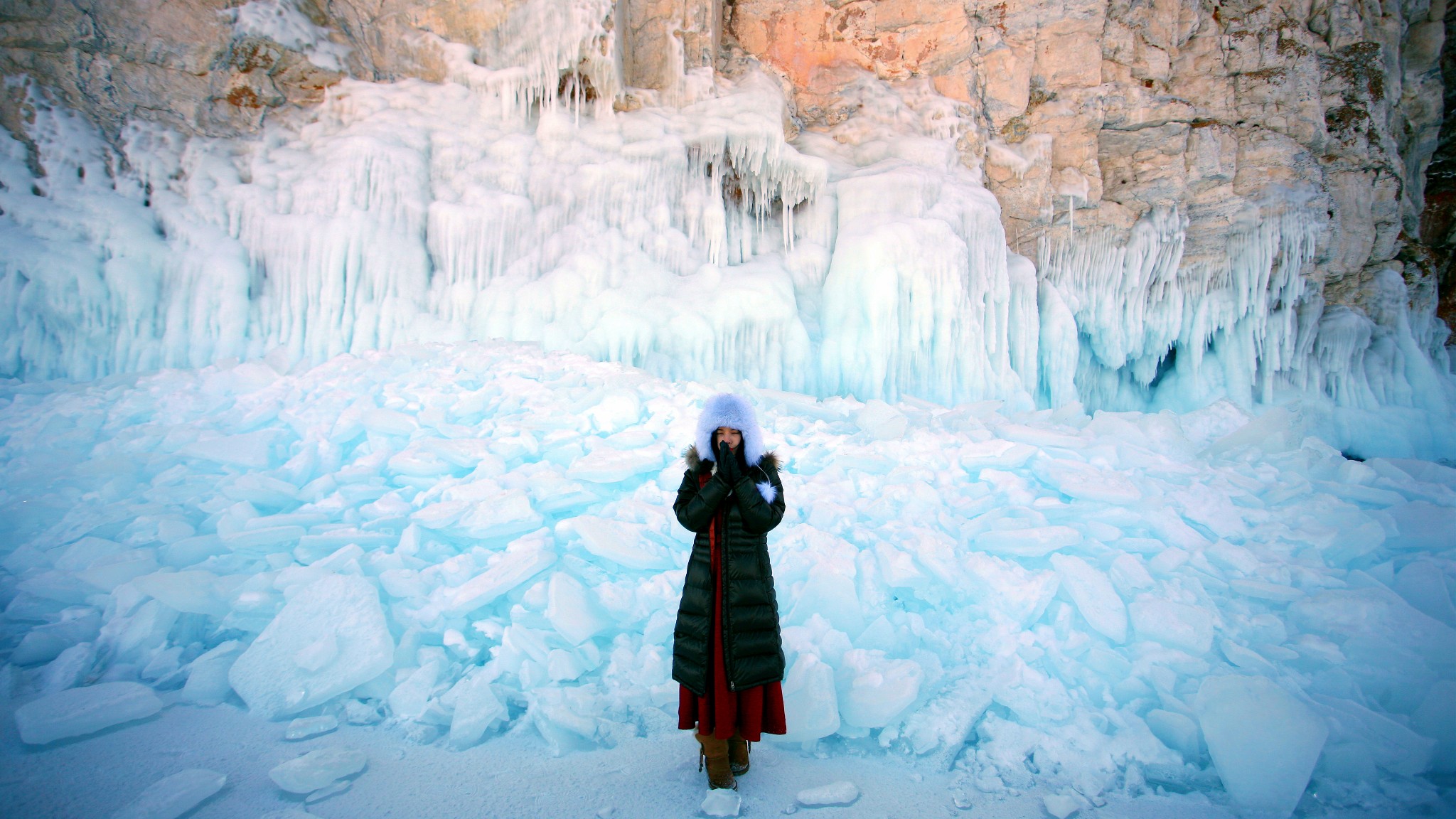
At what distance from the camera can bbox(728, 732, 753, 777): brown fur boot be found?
239 cm

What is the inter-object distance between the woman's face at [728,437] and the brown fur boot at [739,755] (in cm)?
101

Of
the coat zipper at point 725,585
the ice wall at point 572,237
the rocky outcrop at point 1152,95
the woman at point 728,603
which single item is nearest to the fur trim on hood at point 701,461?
the woman at point 728,603

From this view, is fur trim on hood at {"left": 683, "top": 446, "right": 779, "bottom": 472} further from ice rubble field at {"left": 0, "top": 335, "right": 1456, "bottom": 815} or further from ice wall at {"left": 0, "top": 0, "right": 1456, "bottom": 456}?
ice wall at {"left": 0, "top": 0, "right": 1456, "bottom": 456}

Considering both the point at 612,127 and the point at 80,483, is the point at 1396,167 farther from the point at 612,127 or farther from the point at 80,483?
the point at 80,483

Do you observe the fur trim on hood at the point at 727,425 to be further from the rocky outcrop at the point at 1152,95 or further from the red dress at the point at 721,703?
the rocky outcrop at the point at 1152,95

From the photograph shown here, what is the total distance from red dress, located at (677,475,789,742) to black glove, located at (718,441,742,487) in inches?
4.4

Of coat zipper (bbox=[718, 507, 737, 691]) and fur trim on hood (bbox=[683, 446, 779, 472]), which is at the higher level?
fur trim on hood (bbox=[683, 446, 779, 472])

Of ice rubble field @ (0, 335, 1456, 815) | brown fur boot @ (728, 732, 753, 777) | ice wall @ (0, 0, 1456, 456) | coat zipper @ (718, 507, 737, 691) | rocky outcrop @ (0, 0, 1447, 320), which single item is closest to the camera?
coat zipper @ (718, 507, 737, 691)

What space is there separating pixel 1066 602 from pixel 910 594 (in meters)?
0.75

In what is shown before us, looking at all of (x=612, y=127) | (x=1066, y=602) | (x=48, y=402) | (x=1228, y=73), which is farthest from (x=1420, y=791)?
(x=1228, y=73)

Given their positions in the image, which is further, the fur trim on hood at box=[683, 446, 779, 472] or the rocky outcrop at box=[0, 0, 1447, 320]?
the rocky outcrop at box=[0, 0, 1447, 320]

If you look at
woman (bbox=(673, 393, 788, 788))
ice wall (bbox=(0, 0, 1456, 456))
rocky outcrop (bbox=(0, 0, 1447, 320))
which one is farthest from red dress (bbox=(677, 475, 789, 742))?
rocky outcrop (bbox=(0, 0, 1447, 320))

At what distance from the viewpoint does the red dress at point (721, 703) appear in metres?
2.26

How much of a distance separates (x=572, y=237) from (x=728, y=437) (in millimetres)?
7145
